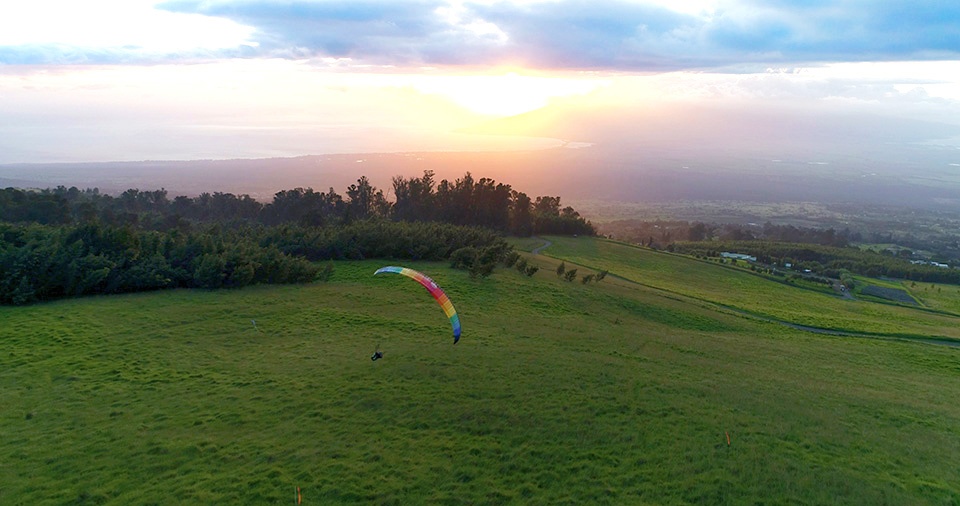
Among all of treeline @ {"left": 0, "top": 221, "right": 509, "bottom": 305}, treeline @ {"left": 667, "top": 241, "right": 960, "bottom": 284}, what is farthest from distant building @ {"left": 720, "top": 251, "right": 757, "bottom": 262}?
treeline @ {"left": 0, "top": 221, "right": 509, "bottom": 305}

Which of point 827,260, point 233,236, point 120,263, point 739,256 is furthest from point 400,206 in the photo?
point 827,260

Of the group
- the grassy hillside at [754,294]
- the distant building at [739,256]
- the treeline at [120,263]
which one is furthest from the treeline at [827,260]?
the treeline at [120,263]

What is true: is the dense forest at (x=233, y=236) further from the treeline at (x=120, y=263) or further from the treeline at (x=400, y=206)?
the treeline at (x=400, y=206)

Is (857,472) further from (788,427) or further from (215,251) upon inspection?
(215,251)

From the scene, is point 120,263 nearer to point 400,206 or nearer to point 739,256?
point 400,206

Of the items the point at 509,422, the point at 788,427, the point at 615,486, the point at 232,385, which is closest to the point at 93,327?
the point at 232,385

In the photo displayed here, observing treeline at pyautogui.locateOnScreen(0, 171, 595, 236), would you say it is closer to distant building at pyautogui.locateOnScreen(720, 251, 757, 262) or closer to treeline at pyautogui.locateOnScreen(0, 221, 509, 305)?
distant building at pyautogui.locateOnScreen(720, 251, 757, 262)
